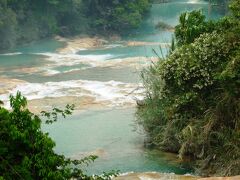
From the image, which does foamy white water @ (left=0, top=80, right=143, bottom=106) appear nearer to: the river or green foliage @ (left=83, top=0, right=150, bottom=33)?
the river

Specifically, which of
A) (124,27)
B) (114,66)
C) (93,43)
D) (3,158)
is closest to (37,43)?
(93,43)

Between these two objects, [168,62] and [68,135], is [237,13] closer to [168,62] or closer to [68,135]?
[168,62]

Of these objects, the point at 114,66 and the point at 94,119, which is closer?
the point at 94,119

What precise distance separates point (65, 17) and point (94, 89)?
95.5ft

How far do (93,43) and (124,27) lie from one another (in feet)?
25.2

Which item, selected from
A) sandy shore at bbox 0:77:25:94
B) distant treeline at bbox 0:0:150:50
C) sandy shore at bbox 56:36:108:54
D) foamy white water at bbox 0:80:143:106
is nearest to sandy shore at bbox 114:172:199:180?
foamy white water at bbox 0:80:143:106

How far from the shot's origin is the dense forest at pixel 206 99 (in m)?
14.1

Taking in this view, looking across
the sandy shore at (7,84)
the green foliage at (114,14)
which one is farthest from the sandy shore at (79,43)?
the sandy shore at (7,84)

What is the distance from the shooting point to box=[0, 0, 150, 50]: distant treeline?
1971 inches

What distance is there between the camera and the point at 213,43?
15070mm

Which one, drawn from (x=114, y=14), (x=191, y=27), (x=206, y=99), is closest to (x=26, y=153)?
(x=206, y=99)

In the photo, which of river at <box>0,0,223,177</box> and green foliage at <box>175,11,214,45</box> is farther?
river at <box>0,0,223,177</box>

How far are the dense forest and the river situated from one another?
0.89m

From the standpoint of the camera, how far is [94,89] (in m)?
29.5
